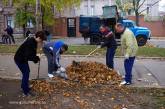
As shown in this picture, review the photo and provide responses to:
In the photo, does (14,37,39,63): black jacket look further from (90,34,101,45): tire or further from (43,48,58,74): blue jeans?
(90,34,101,45): tire

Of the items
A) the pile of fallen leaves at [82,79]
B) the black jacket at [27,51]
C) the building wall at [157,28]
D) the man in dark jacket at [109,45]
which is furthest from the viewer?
the building wall at [157,28]

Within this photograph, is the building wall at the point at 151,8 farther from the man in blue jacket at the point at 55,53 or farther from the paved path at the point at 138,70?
the man in blue jacket at the point at 55,53

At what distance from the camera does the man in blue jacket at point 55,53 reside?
40.1ft

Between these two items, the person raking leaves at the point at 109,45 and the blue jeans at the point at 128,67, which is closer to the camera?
the blue jeans at the point at 128,67

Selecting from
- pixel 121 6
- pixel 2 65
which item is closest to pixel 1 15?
pixel 121 6

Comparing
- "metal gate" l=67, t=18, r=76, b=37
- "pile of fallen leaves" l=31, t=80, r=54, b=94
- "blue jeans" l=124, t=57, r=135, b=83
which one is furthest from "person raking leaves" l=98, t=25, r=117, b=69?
"metal gate" l=67, t=18, r=76, b=37

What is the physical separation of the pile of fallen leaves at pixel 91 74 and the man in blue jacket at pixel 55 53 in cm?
38

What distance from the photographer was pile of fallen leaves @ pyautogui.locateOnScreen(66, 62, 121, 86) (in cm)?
1236

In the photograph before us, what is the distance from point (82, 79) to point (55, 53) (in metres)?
1.11

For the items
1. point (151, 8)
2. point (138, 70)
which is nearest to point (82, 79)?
point (138, 70)

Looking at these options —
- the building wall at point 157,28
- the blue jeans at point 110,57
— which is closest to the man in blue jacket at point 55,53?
the blue jeans at point 110,57

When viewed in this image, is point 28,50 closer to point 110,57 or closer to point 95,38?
point 110,57

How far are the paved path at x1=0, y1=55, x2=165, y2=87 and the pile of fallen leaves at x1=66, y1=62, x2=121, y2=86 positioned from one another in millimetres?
765

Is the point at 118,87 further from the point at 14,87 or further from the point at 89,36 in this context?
the point at 89,36
